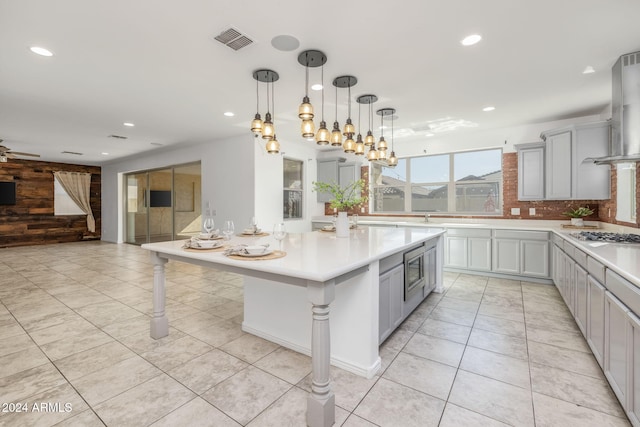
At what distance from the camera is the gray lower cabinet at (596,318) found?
6.72 ft

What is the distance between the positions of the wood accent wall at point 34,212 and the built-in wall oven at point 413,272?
10.9 metres

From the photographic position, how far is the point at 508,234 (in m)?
4.70

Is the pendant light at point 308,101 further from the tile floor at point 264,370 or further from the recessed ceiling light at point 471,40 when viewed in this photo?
the tile floor at point 264,370

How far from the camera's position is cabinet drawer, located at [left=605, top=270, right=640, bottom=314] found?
1.51 m

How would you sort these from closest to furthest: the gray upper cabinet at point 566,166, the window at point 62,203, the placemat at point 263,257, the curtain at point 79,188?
the placemat at point 263,257, the gray upper cabinet at point 566,166, the window at point 62,203, the curtain at point 79,188

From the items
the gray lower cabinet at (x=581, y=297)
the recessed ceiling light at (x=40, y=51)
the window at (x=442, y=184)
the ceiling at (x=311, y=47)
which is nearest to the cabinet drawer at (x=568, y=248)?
the gray lower cabinet at (x=581, y=297)

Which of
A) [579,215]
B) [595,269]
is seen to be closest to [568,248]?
[595,269]

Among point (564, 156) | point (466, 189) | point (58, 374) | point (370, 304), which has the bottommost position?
point (58, 374)

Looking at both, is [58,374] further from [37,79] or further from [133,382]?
[37,79]

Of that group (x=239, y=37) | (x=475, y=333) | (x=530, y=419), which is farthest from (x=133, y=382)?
(x=475, y=333)

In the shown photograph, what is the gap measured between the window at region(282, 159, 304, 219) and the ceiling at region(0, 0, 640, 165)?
2040mm

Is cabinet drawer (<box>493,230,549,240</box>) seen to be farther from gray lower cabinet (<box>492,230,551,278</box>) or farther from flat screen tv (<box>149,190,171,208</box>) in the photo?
flat screen tv (<box>149,190,171,208</box>)

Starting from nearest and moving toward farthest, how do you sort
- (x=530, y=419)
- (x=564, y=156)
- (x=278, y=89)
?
(x=530, y=419) → (x=278, y=89) → (x=564, y=156)

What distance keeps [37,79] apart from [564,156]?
22.0 ft
